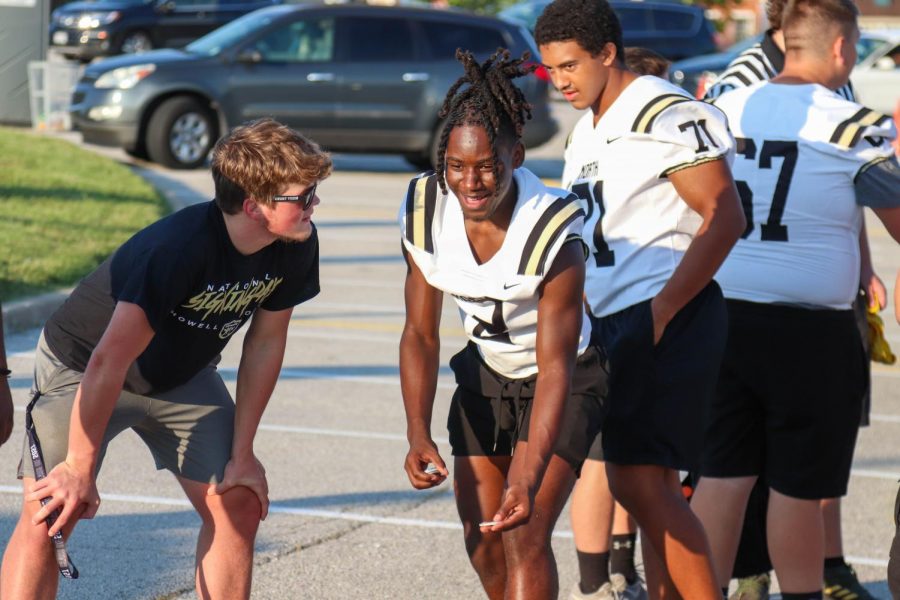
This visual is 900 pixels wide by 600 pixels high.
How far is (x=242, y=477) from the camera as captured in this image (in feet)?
13.0

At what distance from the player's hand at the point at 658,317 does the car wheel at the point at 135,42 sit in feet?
77.7

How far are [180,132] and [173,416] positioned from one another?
1309 centimetres

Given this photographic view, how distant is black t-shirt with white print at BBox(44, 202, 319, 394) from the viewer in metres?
3.66

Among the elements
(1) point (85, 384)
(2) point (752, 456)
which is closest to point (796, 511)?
(2) point (752, 456)

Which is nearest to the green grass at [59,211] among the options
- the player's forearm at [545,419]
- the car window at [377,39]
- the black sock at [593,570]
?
the car window at [377,39]

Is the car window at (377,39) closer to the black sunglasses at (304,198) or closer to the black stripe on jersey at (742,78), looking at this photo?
the black stripe on jersey at (742,78)

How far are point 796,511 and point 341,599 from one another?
5.06 ft

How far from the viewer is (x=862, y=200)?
14.7ft

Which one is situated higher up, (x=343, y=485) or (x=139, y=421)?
(x=139, y=421)

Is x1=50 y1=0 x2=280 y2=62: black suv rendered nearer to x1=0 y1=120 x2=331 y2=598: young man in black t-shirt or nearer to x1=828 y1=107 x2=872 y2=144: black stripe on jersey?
x1=828 y1=107 x2=872 y2=144: black stripe on jersey

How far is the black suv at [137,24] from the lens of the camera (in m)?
26.3

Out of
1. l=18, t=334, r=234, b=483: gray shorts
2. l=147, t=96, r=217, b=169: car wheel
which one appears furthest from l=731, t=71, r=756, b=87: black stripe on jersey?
l=147, t=96, r=217, b=169: car wheel

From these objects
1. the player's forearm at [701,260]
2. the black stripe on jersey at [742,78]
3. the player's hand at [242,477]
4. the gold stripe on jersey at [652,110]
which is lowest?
the player's hand at [242,477]

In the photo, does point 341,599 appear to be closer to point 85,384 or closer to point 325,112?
point 85,384
